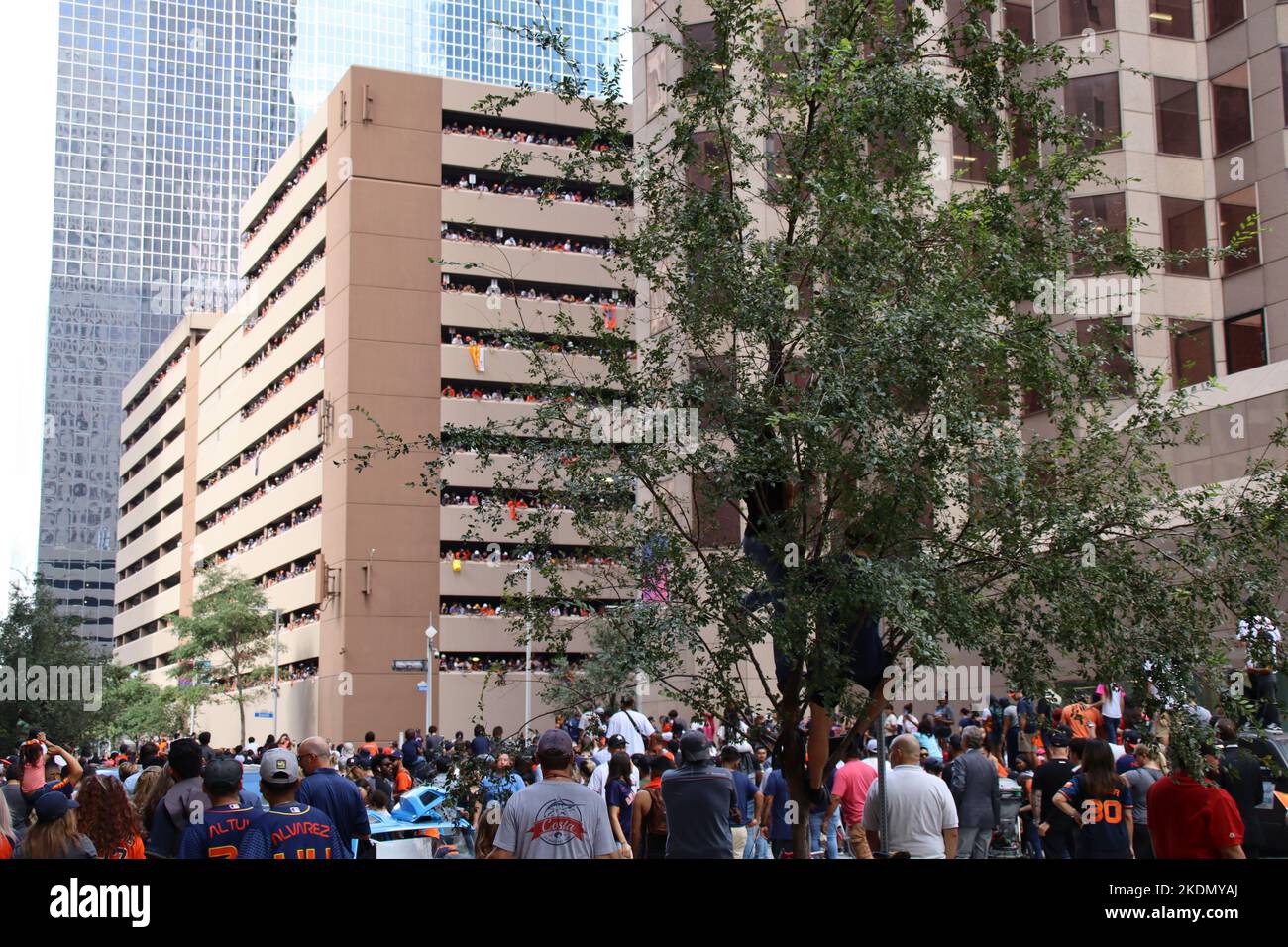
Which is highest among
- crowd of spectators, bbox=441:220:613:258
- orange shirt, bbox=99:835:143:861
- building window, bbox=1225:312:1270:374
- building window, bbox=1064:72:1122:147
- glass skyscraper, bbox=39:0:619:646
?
glass skyscraper, bbox=39:0:619:646

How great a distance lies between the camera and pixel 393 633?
6372cm

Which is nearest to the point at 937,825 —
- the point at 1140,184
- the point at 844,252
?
the point at 844,252

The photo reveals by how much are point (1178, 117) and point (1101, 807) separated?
99.4 feet

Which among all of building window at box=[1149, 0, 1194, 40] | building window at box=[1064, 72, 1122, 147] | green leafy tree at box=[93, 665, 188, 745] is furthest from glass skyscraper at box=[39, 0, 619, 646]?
building window at box=[1064, 72, 1122, 147]

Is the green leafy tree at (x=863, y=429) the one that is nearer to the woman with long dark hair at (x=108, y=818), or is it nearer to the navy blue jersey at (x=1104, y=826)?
the navy blue jersey at (x=1104, y=826)

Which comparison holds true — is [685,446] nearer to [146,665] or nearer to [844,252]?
[844,252]

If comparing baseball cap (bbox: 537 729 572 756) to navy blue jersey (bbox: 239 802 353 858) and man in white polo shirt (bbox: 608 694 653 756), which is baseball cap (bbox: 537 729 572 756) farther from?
man in white polo shirt (bbox: 608 694 653 756)

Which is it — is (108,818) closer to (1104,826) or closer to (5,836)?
(5,836)

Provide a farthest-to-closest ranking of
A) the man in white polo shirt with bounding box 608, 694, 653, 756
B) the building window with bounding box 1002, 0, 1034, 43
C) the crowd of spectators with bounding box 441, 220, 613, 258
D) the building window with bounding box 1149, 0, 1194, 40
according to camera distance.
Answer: the crowd of spectators with bounding box 441, 220, 613, 258
the building window with bounding box 1002, 0, 1034, 43
the building window with bounding box 1149, 0, 1194, 40
the man in white polo shirt with bounding box 608, 694, 653, 756

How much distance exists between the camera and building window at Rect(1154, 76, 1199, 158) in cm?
3581

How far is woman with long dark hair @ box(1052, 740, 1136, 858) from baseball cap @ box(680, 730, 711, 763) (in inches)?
122

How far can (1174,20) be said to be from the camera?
3612cm

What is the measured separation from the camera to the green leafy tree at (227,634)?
67750 millimetres

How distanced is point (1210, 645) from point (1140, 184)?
91.7ft
